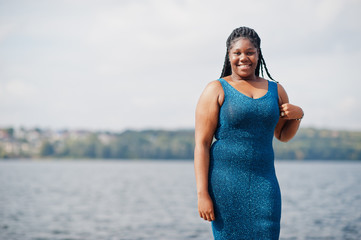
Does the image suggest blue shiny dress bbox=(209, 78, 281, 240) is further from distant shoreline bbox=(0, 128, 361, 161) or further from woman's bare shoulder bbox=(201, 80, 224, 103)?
distant shoreline bbox=(0, 128, 361, 161)

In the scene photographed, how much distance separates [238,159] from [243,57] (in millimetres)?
816

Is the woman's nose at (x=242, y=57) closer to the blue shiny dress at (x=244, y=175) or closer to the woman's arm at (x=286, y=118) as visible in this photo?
the blue shiny dress at (x=244, y=175)

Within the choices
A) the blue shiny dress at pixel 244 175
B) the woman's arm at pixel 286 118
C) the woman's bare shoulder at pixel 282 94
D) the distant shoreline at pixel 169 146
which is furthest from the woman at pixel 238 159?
the distant shoreline at pixel 169 146

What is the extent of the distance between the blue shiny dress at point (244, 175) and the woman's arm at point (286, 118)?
0.14m

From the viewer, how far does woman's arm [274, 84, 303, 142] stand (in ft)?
12.9

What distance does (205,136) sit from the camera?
3.82 metres

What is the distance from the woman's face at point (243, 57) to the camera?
12.7ft

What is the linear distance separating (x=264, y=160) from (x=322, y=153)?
187 meters

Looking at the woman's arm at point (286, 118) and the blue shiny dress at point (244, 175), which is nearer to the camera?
the blue shiny dress at point (244, 175)

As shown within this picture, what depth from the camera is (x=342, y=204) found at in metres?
47.2

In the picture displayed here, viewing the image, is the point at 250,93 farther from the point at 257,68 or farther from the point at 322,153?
the point at 322,153

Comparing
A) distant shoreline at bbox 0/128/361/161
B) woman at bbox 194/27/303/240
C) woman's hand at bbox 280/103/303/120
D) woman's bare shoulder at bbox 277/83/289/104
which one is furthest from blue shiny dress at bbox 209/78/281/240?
distant shoreline at bbox 0/128/361/161

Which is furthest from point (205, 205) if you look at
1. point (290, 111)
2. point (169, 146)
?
point (169, 146)

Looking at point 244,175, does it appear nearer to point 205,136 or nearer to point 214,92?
point 205,136
